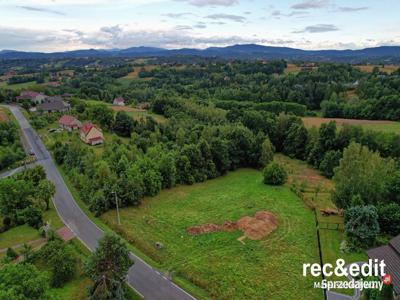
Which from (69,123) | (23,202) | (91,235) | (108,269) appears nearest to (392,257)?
(108,269)

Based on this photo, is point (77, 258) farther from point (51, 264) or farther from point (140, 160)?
point (140, 160)

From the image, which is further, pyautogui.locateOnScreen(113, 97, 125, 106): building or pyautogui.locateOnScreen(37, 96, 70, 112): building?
pyautogui.locateOnScreen(113, 97, 125, 106): building

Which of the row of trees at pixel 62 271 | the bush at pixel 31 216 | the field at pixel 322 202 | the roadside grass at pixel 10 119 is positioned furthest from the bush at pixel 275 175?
the roadside grass at pixel 10 119

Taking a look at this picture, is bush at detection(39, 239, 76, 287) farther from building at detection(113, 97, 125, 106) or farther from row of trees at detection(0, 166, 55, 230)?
building at detection(113, 97, 125, 106)

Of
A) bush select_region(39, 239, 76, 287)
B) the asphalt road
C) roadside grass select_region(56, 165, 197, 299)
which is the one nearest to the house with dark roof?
roadside grass select_region(56, 165, 197, 299)

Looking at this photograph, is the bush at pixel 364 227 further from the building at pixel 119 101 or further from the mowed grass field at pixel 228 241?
the building at pixel 119 101

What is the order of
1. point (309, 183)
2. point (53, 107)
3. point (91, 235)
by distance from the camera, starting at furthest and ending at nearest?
point (53, 107)
point (309, 183)
point (91, 235)

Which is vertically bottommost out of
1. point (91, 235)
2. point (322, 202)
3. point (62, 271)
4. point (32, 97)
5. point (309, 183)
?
point (309, 183)

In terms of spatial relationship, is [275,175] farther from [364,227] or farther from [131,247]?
[131,247]
